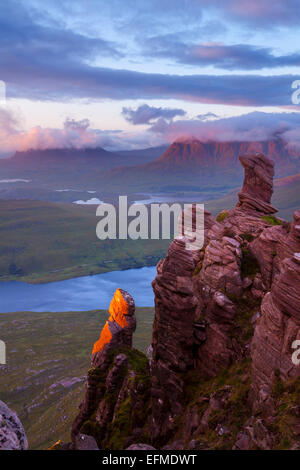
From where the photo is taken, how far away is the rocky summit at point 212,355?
1193 inches

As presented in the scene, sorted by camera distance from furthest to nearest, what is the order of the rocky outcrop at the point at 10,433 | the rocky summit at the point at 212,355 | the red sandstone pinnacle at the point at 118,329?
1. the red sandstone pinnacle at the point at 118,329
2. the rocky summit at the point at 212,355
3. the rocky outcrop at the point at 10,433

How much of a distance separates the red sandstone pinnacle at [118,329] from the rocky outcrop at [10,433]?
116ft

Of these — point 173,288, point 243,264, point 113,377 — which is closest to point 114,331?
point 113,377

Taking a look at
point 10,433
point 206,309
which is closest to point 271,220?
point 206,309

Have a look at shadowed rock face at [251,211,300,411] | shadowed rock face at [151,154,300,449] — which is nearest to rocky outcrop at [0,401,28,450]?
shadowed rock face at [251,211,300,411]

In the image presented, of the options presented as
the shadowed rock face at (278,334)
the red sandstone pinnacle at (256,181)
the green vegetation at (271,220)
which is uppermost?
the red sandstone pinnacle at (256,181)

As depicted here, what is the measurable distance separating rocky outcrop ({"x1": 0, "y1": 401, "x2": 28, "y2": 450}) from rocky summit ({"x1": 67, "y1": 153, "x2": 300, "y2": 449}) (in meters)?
13.9

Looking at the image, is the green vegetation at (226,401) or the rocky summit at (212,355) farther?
the green vegetation at (226,401)

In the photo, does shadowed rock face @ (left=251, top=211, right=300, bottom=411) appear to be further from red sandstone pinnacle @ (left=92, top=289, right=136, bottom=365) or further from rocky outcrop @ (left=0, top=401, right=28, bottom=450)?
red sandstone pinnacle @ (left=92, top=289, right=136, bottom=365)

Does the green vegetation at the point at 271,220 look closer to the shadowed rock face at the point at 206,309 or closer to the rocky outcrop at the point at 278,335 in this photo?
the shadowed rock face at the point at 206,309

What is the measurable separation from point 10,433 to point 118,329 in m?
37.1

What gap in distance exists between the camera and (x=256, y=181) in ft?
208

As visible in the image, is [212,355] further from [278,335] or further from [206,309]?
[278,335]

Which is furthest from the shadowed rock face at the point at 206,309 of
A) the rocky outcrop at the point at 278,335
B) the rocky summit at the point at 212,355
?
the rocky outcrop at the point at 278,335
